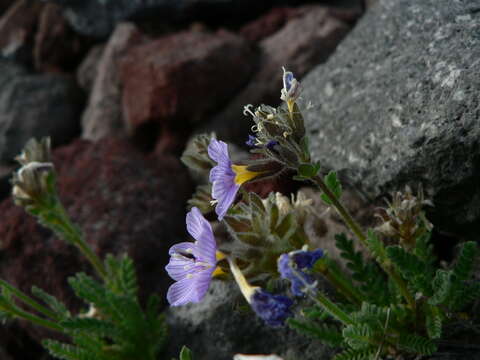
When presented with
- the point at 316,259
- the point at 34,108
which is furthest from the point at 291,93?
the point at 34,108

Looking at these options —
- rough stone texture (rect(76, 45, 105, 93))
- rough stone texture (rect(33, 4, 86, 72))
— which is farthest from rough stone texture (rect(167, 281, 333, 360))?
rough stone texture (rect(33, 4, 86, 72))

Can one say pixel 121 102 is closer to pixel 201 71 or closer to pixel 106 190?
pixel 201 71

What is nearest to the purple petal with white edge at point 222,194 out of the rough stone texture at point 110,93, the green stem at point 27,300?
the green stem at point 27,300

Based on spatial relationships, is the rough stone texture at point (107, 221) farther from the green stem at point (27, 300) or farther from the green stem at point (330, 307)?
the green stem at point (330, 307)

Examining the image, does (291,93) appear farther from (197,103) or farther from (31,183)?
(197,103)

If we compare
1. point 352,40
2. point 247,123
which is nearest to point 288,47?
point 247,123

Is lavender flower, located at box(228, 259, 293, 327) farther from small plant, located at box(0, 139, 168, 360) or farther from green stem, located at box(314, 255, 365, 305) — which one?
small plant, located at box(0, 139, 168, 360)

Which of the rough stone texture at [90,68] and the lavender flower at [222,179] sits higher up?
the lavender flower at [222,179]
